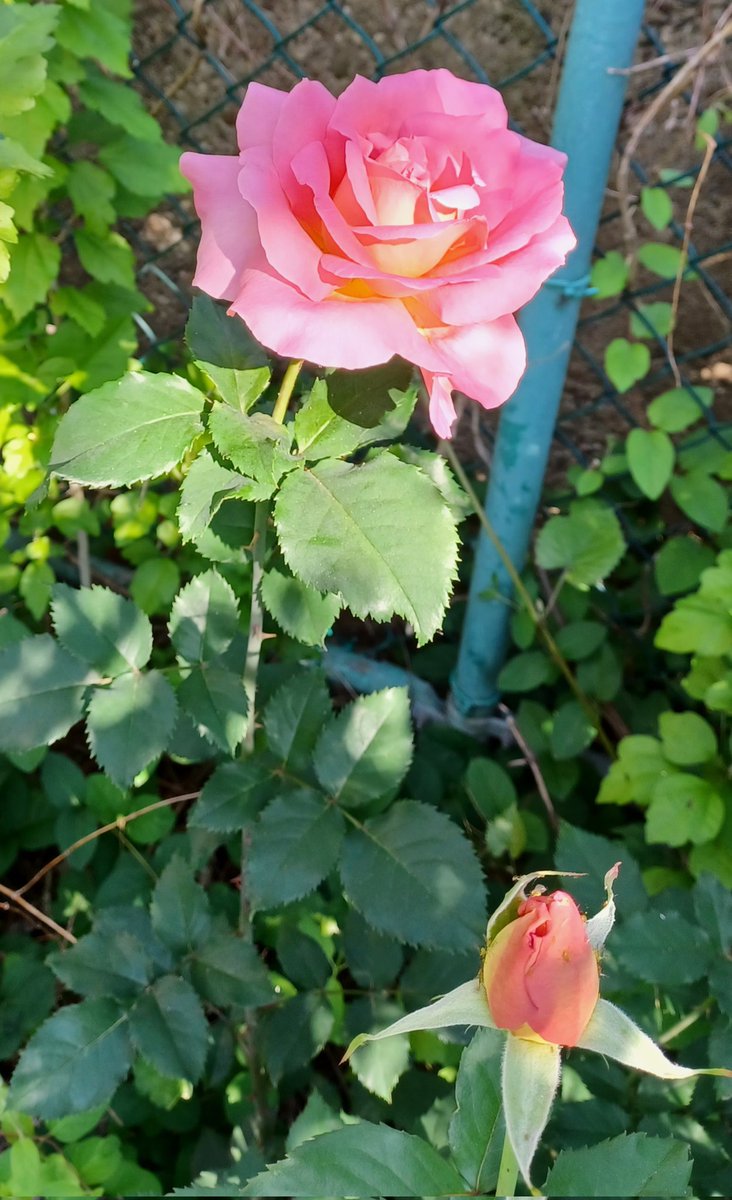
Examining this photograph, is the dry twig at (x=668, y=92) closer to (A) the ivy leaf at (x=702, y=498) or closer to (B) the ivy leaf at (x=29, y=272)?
(A) the ivy leaf at (x=702, y=498)

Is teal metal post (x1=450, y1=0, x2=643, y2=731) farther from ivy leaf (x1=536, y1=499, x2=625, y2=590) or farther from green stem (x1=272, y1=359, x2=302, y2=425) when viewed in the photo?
green stem (x1=272, y1=359, x2=302, y2=425)

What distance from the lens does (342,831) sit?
80 cm

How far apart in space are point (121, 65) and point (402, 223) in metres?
0.79

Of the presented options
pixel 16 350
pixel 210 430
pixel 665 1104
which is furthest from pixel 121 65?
pixel 665 1104

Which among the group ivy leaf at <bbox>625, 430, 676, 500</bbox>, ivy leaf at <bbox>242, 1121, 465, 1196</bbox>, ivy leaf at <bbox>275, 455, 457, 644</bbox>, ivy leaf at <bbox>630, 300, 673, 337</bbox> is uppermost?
ivy leaf at <bbox>275, 455, 457, 644</bbox>

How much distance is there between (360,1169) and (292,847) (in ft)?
0.97

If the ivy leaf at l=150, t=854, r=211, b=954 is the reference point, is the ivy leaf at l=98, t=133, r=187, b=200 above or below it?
above

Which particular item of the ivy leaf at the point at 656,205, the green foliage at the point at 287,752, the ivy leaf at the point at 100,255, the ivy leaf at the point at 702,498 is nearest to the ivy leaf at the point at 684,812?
the green foliage at the point at 287,752

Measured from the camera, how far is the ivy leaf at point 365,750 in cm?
82

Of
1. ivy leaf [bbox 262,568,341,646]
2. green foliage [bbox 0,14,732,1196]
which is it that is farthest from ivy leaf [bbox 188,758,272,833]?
ivy leaf [bbox 262,568,341,646]

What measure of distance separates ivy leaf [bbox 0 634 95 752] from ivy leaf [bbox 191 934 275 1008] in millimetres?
273

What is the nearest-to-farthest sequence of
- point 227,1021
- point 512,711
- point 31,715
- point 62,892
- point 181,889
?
1. point 31,715
2. point 181,889
3. point 227,1021
4. point 62,892
5. point 512,711

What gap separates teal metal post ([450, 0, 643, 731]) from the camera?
96 centimetres

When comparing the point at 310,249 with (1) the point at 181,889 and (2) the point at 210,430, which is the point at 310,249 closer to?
(2) the point at 210,430
